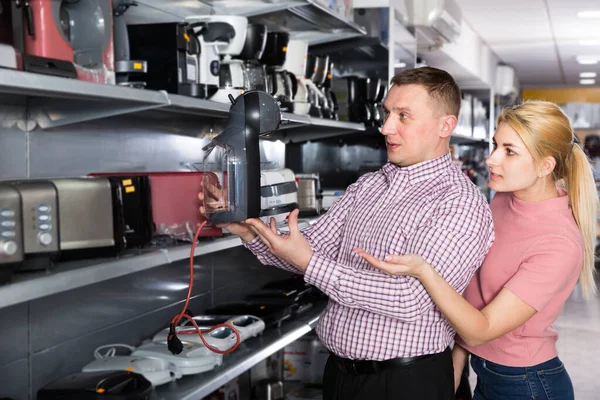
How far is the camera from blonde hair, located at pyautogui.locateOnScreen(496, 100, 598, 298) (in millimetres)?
1959

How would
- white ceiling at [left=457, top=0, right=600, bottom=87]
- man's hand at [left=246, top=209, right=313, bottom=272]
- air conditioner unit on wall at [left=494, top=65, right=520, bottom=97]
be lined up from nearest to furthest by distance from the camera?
man's hand at [left=246, top=209, right=313, bottom=272], white ceiling at [left=457, top=0, right=600, bottom=87], air conditioner unit on wall at [left=494, top=65, right=520, bottom=97]

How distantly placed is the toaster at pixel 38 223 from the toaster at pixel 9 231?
0.02m

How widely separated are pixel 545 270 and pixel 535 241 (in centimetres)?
11

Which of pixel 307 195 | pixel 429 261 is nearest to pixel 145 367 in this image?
pixel 429 261

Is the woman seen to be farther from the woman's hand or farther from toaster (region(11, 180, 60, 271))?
toaster (region(11, 180, 60, 271))

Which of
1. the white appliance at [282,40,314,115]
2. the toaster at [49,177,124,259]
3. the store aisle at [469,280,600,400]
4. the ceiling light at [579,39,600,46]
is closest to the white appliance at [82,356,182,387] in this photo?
the toaster at [49,177,124,259]

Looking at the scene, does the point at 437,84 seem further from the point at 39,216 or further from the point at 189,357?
the point at 189,357

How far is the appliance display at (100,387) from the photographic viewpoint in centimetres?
203

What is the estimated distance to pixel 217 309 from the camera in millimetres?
3145

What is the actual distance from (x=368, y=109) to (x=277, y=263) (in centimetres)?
193

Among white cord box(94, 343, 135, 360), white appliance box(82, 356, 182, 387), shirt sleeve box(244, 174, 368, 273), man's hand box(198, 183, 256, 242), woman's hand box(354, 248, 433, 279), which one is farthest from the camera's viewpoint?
white cord box(94, 343, 135, 360)

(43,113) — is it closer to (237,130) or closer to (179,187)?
(179,187)

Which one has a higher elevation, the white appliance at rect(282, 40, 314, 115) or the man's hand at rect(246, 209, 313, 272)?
the white appliance at rect(282, 40, 314, 115)

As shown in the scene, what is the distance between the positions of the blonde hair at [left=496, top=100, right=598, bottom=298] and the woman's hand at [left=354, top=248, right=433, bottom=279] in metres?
0.60
